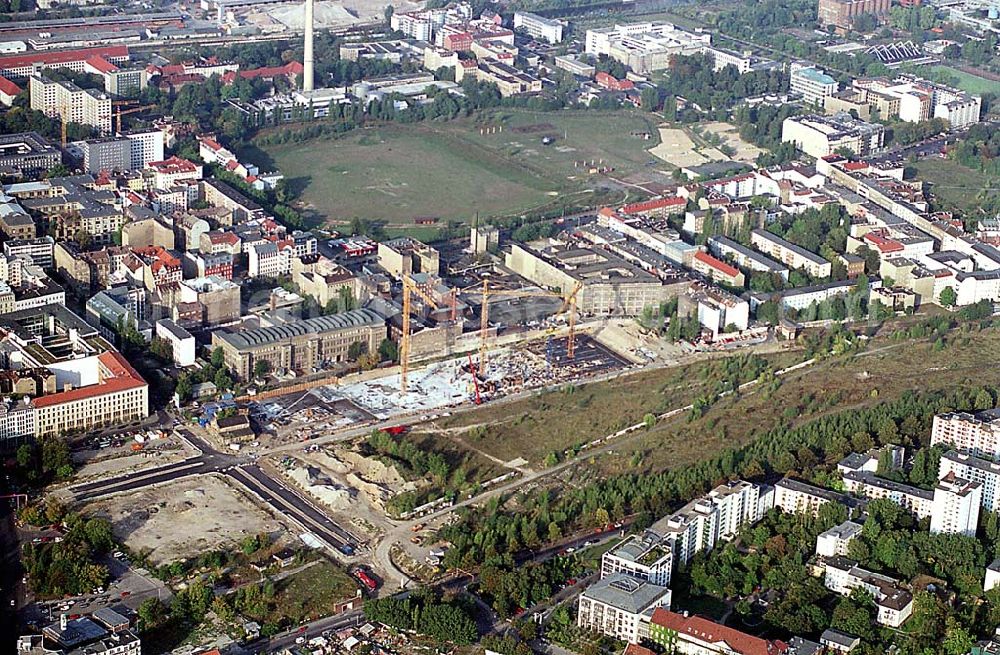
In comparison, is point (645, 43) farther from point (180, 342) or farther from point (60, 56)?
point (180, 342)

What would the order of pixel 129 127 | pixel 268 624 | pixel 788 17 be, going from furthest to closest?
pixel 788 17, pixel 129 127, pixel 268 624

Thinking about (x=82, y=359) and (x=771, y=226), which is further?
(x=771, y=226)

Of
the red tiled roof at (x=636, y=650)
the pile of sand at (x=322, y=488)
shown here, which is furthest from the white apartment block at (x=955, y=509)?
the pile of sand at (x=322, y=488)

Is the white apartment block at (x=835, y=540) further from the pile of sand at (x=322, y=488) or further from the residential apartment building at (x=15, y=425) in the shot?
the residential apartment building at (x=15, y=425)

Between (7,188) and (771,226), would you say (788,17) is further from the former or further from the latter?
(7,188)

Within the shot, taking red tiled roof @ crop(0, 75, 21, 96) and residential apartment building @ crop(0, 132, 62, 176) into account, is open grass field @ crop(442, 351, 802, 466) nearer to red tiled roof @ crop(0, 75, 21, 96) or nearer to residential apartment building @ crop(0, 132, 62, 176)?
residential apartment building @ crop(0, 132, 62, 176)

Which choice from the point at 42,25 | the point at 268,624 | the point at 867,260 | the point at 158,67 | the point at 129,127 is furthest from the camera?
the point at 42,25

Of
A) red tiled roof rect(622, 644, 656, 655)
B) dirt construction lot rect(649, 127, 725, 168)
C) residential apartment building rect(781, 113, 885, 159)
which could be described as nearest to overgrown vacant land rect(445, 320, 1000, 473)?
red tiled roof rect(622, 644, 656, 655)

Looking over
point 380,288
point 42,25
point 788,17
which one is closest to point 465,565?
point 380,288
